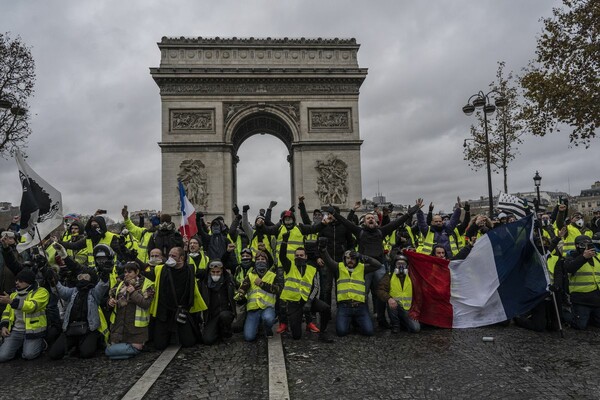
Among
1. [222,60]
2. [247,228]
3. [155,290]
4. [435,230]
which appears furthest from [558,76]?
[222,60]

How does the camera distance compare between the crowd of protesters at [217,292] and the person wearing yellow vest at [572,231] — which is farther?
the person wearing yellow vest at [572,231]

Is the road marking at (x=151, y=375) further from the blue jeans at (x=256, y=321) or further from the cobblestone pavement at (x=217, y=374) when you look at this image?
the blue jeans at (x=256, y=321)

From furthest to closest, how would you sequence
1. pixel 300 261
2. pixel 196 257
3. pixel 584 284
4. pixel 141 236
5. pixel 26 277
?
pixel 141 236
pixel 196 257
pixel 584 284
pixel 300 261
pixel 26 277

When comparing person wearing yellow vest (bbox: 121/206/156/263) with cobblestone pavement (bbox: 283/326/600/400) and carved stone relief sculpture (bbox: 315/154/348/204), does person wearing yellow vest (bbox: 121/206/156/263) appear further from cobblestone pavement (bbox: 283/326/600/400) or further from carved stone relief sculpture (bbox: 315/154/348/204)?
carved stone relief sculpture (bbox: 315/154/348/204)

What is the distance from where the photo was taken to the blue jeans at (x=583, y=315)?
634cm

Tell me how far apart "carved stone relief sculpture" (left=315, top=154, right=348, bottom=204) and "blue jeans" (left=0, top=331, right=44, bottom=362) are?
19474 mm

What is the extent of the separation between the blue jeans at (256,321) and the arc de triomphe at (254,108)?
1810cm

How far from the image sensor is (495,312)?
6594 millimetres

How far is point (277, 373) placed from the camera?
15.1 ft

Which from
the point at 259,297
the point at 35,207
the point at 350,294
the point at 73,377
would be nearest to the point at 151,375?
the point at 73,377

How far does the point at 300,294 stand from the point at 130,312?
2375 mm

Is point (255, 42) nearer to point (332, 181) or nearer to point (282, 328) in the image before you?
point (332, 181)

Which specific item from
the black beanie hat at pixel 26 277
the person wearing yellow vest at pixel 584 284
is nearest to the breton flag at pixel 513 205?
the person wearing yellow vest at pixel 584 284

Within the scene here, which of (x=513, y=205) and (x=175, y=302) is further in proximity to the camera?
(x=513, y=205)
